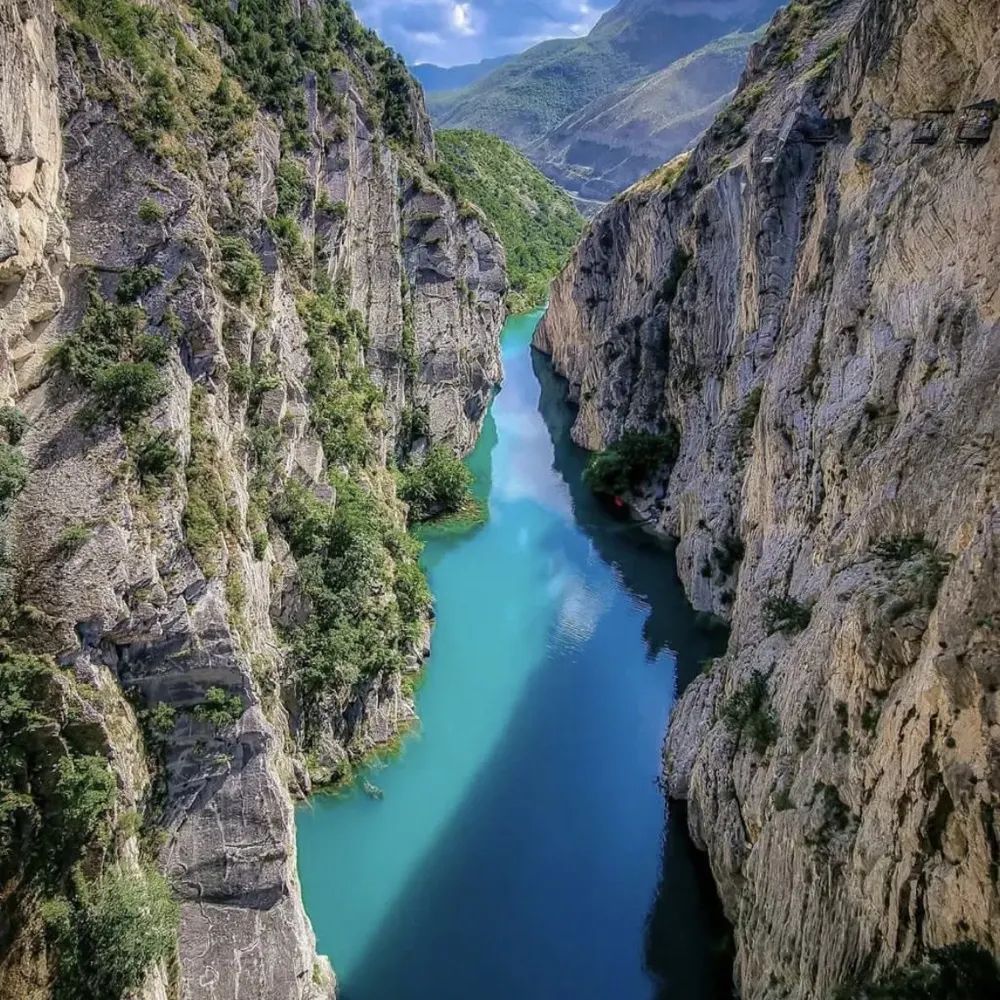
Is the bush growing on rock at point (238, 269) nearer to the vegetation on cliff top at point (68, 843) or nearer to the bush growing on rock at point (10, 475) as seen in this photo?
the bush growing on rock at point (10, 475)

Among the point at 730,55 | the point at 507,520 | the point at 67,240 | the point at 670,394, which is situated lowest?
the point at 507,520

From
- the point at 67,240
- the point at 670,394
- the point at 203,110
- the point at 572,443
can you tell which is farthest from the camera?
the point at 572,443

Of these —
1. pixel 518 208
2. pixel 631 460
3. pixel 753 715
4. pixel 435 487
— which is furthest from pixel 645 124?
pixel 753 715

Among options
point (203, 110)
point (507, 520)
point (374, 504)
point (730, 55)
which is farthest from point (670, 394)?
point (730, 55)

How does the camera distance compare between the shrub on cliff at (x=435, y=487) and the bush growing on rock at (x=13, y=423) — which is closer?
the bush growing on rock at (x=13, y=423)

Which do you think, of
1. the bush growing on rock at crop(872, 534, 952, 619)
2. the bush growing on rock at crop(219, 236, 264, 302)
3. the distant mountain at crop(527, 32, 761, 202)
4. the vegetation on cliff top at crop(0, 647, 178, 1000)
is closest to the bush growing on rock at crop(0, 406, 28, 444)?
the vegetation on cliff top at crop(0, 647, 178, 1000)

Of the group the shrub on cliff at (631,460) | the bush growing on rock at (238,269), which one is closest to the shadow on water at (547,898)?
the bush growing on rock at (238,269)

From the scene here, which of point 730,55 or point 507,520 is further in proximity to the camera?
point 730,55

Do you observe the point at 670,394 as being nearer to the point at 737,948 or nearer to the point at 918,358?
the point at 918,358
